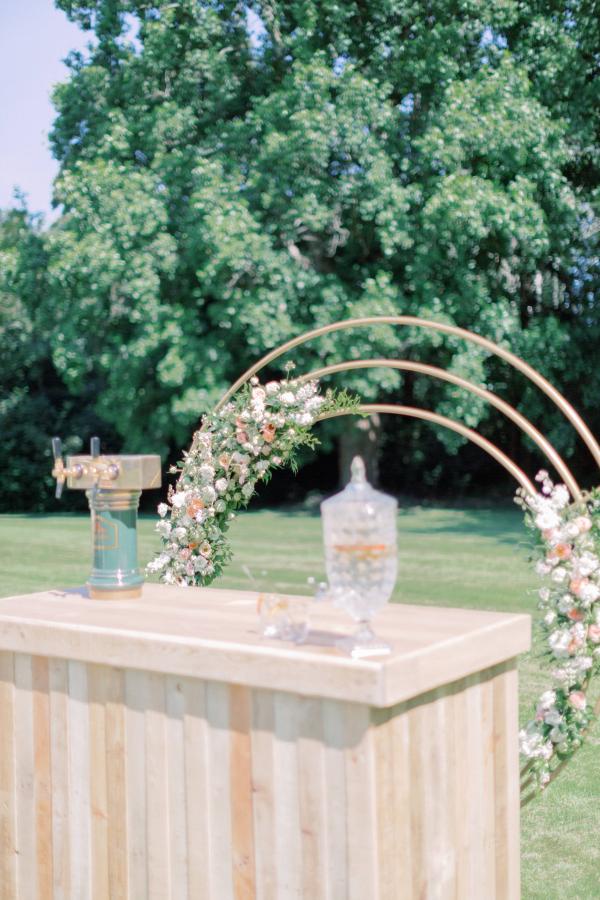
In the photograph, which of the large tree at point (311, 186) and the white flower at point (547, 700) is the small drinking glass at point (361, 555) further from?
the large tree at point (311, 186)

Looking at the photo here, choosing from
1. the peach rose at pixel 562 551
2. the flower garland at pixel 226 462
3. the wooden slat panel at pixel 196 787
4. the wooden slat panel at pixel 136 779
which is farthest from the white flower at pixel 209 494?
the wooden slat panel at pixel 196 787

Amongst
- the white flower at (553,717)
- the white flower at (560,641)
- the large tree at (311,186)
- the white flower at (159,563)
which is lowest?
the white flower at (553,717)

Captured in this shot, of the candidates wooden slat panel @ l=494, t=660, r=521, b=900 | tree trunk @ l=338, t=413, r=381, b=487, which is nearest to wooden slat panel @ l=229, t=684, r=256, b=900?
wooden slat panel @ l=494, t=660, r=521, b=900

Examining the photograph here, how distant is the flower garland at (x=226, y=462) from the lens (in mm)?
4367

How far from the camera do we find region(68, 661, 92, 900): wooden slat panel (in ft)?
8.72

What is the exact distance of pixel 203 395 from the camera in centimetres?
1474

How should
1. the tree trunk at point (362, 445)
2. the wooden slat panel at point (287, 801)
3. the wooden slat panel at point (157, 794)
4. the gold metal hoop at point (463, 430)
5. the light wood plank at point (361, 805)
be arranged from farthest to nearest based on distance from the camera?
the tree trunk at point (362, 445)
the gold metal hoop at point (463, 430)
the wooden slat panel at point (157, 794)
the wooden slat panel at point (287, 801)
the light wood plank at point (361, 805)

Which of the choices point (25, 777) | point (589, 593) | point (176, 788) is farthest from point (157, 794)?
point (589, 593)

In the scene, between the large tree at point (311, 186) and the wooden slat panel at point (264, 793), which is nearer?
the wooden slat panel at point (264, 793)

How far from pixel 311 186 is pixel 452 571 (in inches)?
254

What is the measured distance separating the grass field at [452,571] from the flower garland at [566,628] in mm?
145

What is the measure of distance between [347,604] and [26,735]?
1.01 meters

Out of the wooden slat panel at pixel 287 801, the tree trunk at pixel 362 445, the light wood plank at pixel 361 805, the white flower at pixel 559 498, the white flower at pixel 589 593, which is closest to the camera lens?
the light wood plank at pixel 361 805

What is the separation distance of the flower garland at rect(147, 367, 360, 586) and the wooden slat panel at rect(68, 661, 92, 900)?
5.30ft
